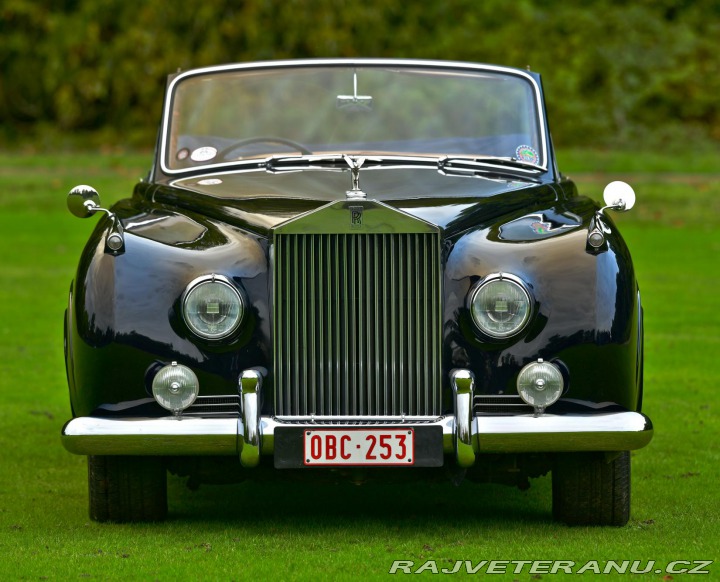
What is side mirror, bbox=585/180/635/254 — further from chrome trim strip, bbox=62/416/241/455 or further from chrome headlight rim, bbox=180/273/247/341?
chrome trim strip, bbox=62/416/241/455

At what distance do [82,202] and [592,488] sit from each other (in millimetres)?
2282

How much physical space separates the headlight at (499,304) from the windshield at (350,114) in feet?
5.00

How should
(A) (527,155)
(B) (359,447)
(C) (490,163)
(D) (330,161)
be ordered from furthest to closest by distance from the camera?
(A) (527,155)
(C) (490,163)
(D) (330,161)
(B) (359,447)

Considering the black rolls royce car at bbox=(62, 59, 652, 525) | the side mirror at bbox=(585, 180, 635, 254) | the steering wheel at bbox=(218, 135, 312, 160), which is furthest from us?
the steering wheel at bbox=(218, 135, 312, 160)

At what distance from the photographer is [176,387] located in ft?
17.0

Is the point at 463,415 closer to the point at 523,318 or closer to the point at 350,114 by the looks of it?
A: the point at 523,318

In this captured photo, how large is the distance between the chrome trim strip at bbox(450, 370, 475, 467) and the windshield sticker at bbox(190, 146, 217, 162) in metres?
2.02

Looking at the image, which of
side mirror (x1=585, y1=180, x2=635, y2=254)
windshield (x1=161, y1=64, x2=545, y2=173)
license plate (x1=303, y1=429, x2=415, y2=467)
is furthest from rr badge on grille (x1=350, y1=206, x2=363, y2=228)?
windshield (x1=161, y1=64, x2=545, y2=173)

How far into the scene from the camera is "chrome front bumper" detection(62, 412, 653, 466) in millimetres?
5094

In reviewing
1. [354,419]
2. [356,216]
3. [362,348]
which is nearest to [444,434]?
[354,419]

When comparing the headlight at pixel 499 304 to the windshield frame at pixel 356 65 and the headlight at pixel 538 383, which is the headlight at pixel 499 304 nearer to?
the headlight at pixel 538 383

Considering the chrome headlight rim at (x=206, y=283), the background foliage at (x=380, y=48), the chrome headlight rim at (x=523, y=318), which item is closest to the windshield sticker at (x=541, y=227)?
the chrome headlight rim at (x=523, y=318)

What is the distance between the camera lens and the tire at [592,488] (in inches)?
215

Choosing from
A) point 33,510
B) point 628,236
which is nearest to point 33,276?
point 628,236
